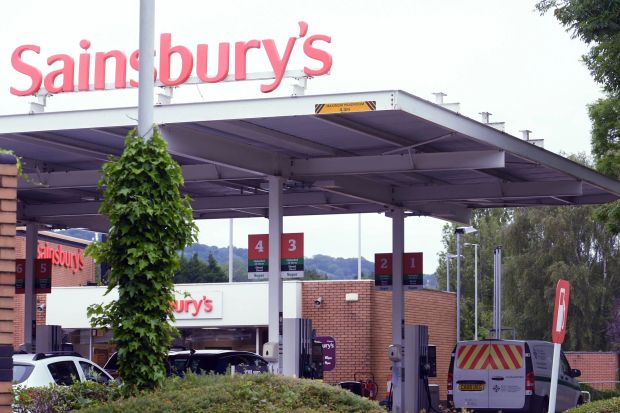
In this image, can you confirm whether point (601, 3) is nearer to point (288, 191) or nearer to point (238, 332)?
point (288, 191)

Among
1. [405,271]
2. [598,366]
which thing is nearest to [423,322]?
[598,366]

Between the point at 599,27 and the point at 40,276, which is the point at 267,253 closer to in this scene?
the point at 599,27

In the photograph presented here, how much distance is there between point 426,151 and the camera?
80.4 ft

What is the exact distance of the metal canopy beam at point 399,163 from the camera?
914 inches

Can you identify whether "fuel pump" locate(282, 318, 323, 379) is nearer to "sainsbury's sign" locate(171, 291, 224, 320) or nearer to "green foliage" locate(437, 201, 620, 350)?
"sainsbury's sign" locate(171, 291, 224, 320)

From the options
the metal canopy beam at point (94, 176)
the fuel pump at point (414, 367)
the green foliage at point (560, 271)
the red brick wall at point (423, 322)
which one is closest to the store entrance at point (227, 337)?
the red brick wall at point (423, 322)

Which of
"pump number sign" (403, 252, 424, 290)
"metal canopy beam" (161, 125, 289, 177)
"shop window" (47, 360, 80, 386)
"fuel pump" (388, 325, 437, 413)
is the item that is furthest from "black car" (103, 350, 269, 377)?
"pump number sign" (403, 252, 424, 290)

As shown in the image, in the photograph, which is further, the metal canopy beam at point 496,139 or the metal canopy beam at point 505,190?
the metal canopy beam at point 505,190

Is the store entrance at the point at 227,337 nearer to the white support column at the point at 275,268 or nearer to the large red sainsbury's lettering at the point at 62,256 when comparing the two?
the large red sainsbury's lettering at the point at 62,256

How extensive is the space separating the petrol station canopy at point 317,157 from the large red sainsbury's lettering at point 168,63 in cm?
117

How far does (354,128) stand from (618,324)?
4091 cm

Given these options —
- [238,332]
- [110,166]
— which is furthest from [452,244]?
[110,166]

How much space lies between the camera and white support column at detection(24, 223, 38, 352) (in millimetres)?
32500

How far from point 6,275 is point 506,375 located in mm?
15352
